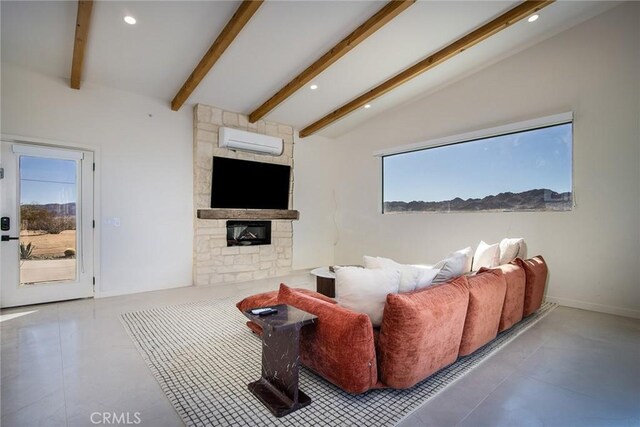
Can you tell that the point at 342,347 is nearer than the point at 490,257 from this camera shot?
Yes

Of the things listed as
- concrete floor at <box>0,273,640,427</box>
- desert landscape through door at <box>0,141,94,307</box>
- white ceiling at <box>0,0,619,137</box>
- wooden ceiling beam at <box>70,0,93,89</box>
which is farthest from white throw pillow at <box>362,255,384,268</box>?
desert landscape through door at <box>0,141,94,307</box>

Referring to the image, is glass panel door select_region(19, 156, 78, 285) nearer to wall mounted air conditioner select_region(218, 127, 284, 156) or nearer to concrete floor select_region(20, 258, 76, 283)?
concrete floor select_region(20, 258, 76, 283)

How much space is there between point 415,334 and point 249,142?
4402 mm

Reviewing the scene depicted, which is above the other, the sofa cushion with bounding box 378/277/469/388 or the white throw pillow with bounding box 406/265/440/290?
the white throw pillow with bounding box 406/265/440/290

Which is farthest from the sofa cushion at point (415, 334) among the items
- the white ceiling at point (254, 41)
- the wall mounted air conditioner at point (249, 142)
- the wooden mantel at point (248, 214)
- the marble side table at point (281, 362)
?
the wall mounted air conditioner at point (249, 142)

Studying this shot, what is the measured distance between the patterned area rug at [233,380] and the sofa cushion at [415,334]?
0.52 feet

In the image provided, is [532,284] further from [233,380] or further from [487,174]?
[233,380]

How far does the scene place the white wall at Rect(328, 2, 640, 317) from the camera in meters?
3.67

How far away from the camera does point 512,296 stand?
3.03 metres

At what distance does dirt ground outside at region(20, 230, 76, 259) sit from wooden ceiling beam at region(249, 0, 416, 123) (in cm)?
336

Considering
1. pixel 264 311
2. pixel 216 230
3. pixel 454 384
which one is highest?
pixel 216 230

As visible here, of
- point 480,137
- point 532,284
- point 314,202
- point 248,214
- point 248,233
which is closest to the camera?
point 532,284

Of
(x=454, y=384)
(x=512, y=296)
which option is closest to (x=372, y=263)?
(x=454, y=384)

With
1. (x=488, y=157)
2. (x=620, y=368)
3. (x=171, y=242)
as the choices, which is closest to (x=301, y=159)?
(x=171, y=242)
